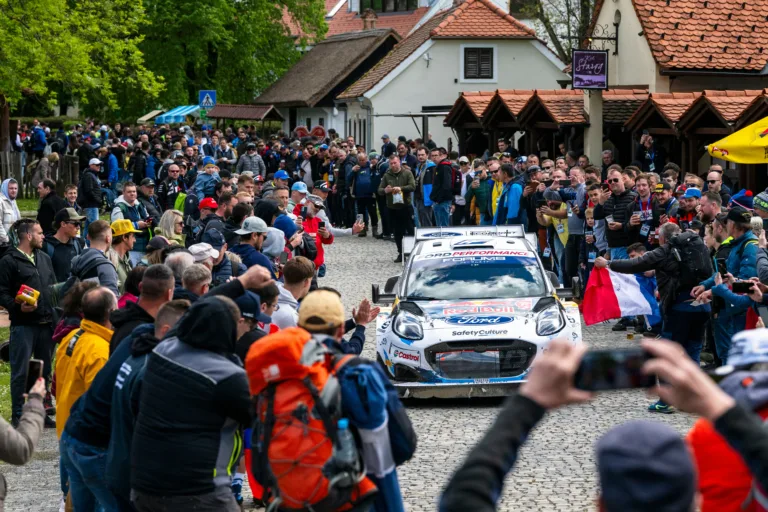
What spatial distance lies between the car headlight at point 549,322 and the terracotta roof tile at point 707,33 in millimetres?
19992

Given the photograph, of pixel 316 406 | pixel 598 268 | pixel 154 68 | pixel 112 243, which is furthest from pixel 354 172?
pixel 154 68

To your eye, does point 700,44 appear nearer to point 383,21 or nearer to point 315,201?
point 315,201

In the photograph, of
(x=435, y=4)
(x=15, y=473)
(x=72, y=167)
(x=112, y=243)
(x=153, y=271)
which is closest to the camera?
(x=153, y=271)

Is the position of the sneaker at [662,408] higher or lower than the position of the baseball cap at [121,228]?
lower

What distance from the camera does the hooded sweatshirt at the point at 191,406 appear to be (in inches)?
227

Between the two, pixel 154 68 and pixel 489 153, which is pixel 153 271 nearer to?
pixel 489 153

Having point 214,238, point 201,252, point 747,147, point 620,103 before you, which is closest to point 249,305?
point 201,252

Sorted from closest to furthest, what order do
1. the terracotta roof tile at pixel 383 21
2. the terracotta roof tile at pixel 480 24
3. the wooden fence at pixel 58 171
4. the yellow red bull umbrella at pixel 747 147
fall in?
1. the yellow red bull umbrella at pixel 747 147
2. the wooden fence at pixel 58 171
3. the terracotta roof tile at pixel 480 24
4. the terracotta roof tile at pixel 383 21

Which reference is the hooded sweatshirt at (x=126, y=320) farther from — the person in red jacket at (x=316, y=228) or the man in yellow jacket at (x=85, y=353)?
the person in red jacket at (x=316, y=228)

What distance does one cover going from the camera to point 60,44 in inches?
1305

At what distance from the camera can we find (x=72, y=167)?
3825cm

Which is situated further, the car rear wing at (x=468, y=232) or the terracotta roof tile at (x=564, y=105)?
the terracotta roof tile at (x=564, y=105)

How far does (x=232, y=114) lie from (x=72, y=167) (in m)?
26.5

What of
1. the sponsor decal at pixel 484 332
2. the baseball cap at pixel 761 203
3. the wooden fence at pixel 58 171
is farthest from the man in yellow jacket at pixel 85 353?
the wooden fence at pixel 58 171
